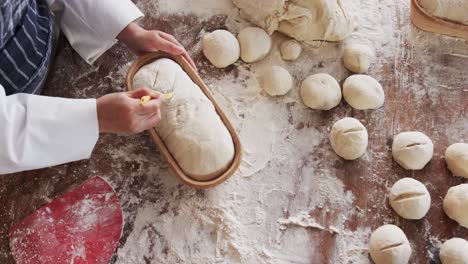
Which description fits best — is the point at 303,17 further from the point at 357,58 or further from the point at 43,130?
the point at 43,130

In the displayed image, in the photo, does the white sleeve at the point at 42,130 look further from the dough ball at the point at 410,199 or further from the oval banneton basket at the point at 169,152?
the dough ball at the point at 410,199

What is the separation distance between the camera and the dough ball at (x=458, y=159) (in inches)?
51.5

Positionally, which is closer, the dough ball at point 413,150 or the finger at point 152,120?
the finger at point 152,120

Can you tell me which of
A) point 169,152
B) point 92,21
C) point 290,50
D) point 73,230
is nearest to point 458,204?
point 290,50

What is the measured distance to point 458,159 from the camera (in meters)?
1.31

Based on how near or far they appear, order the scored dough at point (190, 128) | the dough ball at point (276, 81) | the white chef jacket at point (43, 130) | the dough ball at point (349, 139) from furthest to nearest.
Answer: the dough ball at point (276, 81), the dough ball at point (349, 139), the scored dough at point (190, 128), the white chef jacket at point (43, 130)

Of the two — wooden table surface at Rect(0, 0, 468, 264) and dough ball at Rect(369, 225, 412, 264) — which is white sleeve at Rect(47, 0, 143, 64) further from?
dough ball at Rect(369, 225, 412, 264)

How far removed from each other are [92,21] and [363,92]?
82 centimetres

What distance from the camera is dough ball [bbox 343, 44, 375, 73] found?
1.46 metres

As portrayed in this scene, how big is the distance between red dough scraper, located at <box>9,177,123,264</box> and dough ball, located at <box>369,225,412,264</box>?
0.66 metres

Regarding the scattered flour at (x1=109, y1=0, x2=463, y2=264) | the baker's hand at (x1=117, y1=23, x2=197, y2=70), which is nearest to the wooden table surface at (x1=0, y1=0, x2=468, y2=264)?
the scattered flour at (x1=109, y1=0, x2=463, y2=264)

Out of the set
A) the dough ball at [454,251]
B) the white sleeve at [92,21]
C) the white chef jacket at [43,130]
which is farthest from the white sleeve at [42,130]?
the dough ball at [454,251]

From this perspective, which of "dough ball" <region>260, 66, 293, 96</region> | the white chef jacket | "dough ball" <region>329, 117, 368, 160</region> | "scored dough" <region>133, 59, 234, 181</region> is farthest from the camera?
"dough ball" <region>260, 66, 293, 96</region>

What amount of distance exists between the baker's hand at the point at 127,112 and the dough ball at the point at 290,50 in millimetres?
489
